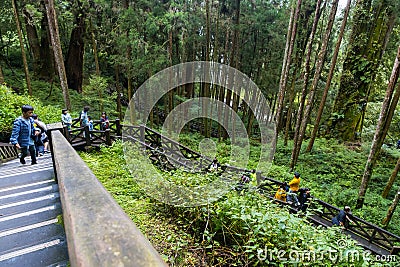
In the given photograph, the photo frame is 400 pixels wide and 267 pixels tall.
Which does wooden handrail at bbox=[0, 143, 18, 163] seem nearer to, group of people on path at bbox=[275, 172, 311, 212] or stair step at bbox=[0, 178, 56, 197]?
stair step at bbox=[0, 178, 56, 197]

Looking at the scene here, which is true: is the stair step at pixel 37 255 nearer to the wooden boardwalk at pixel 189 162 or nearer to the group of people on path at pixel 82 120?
the wooden boardwalk at pixel 189 162

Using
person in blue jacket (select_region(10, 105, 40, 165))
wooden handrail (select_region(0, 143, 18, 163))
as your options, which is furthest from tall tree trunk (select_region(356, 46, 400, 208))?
wooden handrail (select_region(0, 143, 18, 163))

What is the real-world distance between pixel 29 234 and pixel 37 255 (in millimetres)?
477

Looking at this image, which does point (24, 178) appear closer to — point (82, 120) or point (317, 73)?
point (82, 120)

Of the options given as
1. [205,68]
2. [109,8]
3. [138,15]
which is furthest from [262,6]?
[109,8]

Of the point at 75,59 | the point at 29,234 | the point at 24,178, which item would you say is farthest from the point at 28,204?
the point at 75,59

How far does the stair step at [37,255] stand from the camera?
1.95 m

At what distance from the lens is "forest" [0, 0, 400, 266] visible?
3.26 meters

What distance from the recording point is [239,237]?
10.0 ft

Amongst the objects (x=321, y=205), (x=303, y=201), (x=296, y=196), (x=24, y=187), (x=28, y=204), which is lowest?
(x=321, y=205)

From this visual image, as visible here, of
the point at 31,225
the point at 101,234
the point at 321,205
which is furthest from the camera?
the point at 321,205

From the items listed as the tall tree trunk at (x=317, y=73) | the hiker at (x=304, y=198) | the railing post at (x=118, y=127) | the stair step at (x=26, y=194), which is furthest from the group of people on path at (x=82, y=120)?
the tall tree trunk at (x=317, y=73)

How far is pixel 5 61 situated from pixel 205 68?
17.2m

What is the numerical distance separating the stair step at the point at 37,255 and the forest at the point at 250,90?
1.30m
